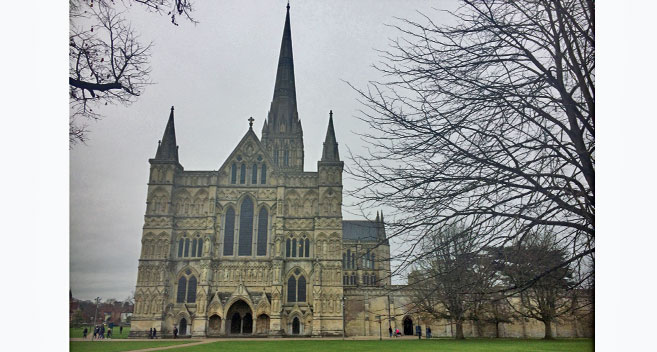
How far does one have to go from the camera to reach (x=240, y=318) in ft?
71.9

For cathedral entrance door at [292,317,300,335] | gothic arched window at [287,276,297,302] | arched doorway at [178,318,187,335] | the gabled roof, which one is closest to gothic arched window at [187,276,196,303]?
arched doorway at [178,318,187,335]

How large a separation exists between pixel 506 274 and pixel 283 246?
19.0 m

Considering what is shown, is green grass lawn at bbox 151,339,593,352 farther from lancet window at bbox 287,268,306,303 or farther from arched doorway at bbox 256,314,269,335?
lancet window at bbox 287,268,306,303

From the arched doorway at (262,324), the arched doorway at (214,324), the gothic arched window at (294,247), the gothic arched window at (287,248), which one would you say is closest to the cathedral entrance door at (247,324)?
the arched doorway at (262,324)

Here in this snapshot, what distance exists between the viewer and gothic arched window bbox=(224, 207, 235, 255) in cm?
2248

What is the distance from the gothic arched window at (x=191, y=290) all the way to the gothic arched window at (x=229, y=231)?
2021 millimetres

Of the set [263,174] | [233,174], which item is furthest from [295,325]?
[233,174]

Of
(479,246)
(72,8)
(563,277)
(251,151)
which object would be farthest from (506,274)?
(251,151)

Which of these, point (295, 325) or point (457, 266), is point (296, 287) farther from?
point (457, 266)

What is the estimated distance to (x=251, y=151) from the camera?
78.4 ft

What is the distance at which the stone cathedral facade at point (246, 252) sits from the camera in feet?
70.1
